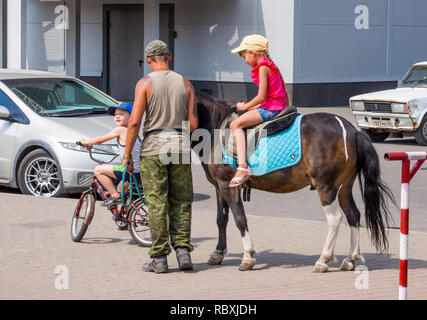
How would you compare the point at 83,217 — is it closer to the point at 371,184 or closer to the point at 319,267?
the point at 319,267

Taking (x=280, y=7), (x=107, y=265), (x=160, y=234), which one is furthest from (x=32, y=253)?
(x=280, y=7)

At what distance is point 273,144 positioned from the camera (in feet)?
26.3

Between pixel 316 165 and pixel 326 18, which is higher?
pixel 326 18

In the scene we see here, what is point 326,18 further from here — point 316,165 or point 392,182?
point 316,165

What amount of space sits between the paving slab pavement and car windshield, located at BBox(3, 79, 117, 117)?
7.40ft

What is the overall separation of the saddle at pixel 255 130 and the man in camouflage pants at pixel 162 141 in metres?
0.33

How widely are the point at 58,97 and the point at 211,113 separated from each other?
5.27 m

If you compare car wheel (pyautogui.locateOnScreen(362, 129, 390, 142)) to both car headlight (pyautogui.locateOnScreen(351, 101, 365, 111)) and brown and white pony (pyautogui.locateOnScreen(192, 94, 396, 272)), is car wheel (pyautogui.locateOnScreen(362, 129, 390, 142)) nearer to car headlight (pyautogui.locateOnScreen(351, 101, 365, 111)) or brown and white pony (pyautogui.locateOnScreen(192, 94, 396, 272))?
car headlight (pyautogui.locateOnScreen(351, 101, 365, 111))

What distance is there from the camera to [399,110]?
18.8 meters

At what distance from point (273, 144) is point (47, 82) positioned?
6.04 metres

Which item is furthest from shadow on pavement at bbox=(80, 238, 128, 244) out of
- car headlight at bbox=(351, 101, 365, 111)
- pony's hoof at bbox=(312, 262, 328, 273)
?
car headlight at bbox=(351, 101, 365, 111)

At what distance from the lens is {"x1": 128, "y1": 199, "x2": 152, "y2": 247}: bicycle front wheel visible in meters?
9.00
